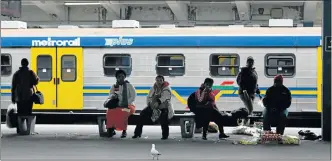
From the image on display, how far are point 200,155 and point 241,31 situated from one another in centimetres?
689

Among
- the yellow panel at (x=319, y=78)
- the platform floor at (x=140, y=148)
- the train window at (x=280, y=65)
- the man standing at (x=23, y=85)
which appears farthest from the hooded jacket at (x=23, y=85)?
the yellow panel at (x=319, y=78)

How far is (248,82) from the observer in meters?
16.5

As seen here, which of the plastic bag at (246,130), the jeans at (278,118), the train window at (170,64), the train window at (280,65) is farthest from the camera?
the train window at (170,64)

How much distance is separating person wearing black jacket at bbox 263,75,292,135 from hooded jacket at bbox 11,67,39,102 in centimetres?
566

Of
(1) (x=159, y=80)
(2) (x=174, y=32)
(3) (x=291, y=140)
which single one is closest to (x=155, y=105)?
(1) (x=159, y=80)

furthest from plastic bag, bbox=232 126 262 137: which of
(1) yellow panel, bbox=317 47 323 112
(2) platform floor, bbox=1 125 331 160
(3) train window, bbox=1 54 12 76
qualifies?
(3) train window, bbox=1 54 12 76

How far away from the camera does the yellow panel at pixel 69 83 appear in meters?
18.6

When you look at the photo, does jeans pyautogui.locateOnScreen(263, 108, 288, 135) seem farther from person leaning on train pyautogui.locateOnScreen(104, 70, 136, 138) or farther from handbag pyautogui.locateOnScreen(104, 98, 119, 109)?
handbag pyautogui.locateOnScreen(104, 98, 119, 109)

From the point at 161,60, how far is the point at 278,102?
15.3ft

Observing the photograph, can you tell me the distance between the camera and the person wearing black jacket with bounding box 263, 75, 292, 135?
14531mm

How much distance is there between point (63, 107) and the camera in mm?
18766

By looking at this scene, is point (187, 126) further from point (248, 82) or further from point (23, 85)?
point (23, 85)

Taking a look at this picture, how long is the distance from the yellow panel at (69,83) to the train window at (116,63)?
711mm

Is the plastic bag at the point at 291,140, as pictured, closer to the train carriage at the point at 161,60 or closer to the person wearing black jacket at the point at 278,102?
the person wearing black jacket at the point at 278,102
